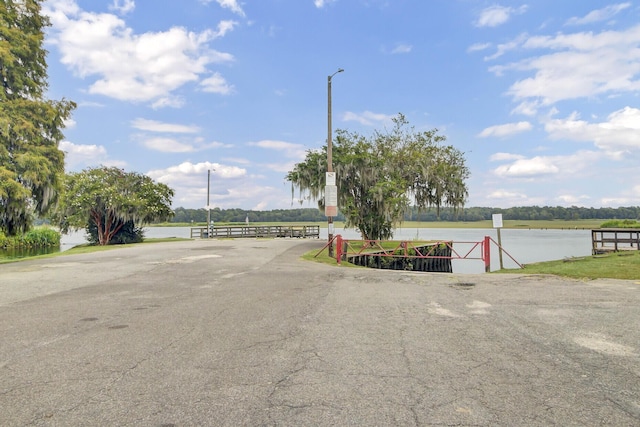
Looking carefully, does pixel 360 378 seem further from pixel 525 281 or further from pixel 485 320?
pixel 525 281

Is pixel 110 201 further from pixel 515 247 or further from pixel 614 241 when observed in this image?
pixel 515 247

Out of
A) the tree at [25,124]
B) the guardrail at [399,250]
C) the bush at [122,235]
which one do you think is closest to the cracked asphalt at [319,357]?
the guardrail at [399,250]

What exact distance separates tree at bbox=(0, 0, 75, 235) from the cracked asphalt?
1023cm

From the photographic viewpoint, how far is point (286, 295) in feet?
30.7

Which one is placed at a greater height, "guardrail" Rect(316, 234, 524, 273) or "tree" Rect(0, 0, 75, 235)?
"tree" Rect(0, 0, 75, 235)

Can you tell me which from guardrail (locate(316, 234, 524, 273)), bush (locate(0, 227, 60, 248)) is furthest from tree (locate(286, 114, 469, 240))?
bush (locate(0, 227, 60, 248))

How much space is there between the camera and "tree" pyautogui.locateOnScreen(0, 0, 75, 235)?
57.4ft

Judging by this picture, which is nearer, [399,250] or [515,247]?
[399,250]

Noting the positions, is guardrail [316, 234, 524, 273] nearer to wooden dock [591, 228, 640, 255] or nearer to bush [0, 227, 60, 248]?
wooden dock [591, 228, 640, 255]

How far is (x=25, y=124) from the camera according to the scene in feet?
58.5

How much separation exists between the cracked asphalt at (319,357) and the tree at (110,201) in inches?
1086

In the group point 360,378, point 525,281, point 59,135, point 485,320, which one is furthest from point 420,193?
point 360,378

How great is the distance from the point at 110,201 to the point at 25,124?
1795 cm

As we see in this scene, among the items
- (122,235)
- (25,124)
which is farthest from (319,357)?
(122,235)
